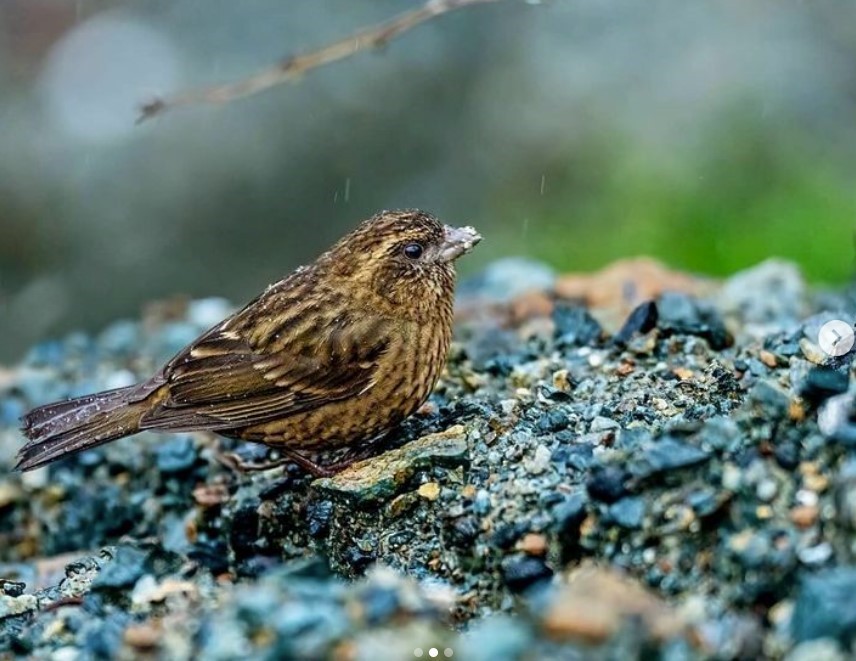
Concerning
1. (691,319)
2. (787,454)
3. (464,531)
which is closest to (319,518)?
(464,531)

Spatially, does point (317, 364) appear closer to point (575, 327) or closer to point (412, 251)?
point (412, 251)

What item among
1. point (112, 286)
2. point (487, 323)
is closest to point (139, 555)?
point (487, 323)

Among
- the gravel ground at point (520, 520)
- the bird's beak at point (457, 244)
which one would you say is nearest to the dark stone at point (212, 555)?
the gravel ground at point (520, 520)

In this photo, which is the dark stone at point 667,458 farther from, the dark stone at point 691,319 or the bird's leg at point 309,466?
the dark stone at point 691,319

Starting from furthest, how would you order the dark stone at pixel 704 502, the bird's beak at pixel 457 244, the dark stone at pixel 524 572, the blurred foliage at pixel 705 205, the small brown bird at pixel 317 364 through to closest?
the blurred foliage at pixel 705 205 < the bird's beak at pixel 457 244 < the small brown bird at pixel 317 364 < the dark stone at pixel 524 572 < the dark stone at pixel 704 502

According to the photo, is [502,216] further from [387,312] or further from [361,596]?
[361,596]

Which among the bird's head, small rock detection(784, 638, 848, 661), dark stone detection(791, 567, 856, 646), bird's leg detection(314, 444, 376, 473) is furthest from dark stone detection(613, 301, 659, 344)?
small rock detection(784, 638, 848, 661)
